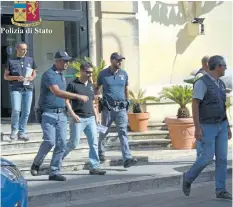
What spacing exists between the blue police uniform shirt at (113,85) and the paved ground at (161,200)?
5.32 feet

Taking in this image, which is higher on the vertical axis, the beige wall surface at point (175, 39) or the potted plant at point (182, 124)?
the beige wall surface at point (175, 39)

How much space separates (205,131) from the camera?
716 centimetres

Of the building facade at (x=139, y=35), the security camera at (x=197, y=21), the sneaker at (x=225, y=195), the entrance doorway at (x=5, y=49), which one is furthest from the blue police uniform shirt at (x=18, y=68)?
the security camera at (x=197, y=21)

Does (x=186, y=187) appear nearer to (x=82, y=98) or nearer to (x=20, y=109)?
Result: (x=82, y=98)

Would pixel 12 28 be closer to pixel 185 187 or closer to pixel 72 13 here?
pixel 72 13

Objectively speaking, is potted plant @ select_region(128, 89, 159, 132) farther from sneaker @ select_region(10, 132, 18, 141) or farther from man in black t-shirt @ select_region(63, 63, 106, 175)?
man in black t-shirt @ select_region(63, 63, 106, 175)

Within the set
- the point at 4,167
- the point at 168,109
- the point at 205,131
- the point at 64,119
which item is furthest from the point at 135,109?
the point at 4,167

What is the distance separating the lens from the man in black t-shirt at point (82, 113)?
816cm

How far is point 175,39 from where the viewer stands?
43.1ft

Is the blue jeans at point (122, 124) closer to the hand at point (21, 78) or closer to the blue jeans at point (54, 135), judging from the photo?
the blue jeans at point (54, 135)

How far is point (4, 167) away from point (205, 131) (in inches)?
122

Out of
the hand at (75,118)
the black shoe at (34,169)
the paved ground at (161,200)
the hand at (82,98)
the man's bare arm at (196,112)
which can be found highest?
the hand at (82,98)

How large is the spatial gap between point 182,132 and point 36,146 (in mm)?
2687

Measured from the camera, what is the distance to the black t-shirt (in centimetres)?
822
